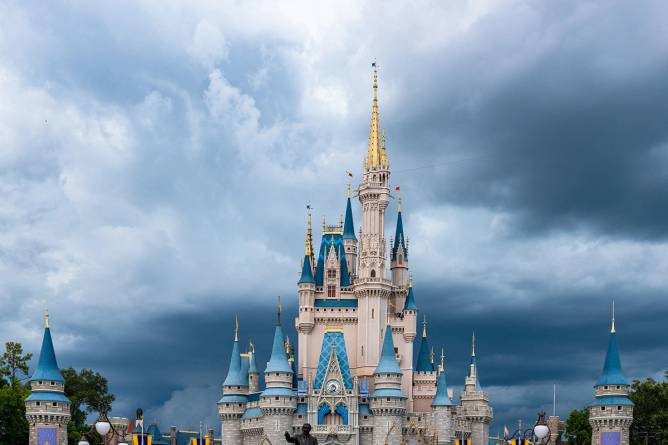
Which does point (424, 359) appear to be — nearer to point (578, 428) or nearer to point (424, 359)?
point (424, 359)

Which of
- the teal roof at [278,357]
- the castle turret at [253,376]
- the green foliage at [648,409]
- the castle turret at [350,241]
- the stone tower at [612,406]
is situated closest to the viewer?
the stone tower at [612,406]

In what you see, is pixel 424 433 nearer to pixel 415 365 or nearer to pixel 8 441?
pixel 415 365

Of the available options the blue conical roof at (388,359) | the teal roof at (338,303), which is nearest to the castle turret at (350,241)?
the teal roof at (338,303)

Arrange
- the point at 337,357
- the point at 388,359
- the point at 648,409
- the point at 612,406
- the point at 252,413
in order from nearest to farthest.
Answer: the point at 612,406
the point at 648,409
the point at 388,359
the point at 337,357
the point at 252,413

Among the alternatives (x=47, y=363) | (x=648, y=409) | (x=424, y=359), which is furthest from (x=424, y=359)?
(x=47, y=363)

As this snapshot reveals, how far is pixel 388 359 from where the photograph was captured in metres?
108

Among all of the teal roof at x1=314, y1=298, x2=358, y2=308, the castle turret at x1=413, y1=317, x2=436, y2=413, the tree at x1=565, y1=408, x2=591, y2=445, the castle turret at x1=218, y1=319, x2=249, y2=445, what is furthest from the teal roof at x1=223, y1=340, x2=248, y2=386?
the tree at x1=565, y1=408, x2=591, y2=445

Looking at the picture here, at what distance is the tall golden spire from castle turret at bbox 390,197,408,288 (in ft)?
29.2

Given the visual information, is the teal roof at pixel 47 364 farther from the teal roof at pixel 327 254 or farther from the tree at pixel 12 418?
the teal roof at pixel 327 254

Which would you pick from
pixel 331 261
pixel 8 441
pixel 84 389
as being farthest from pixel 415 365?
pixel 8 441

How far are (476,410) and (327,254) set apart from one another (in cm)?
2379

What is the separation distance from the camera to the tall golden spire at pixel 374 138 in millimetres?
121875

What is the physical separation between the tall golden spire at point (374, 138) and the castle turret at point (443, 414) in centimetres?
2636

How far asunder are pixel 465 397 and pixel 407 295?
13.0 m
